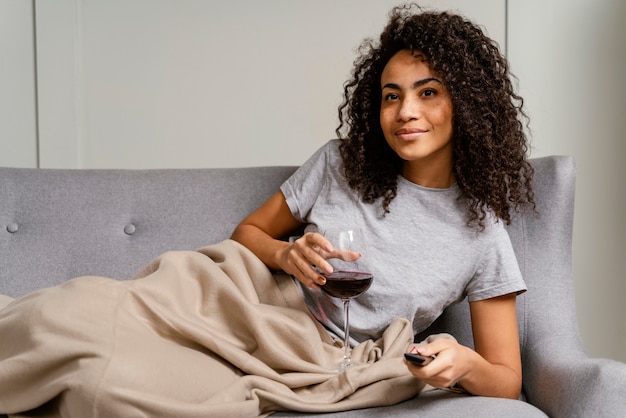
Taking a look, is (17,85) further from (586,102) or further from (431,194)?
(586,102)

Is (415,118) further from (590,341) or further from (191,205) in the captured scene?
(590,341)

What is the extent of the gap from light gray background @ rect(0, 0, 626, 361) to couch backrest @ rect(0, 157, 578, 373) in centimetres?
75

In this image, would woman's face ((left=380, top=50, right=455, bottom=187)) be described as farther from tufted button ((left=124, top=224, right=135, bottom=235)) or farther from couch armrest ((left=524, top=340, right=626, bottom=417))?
tufted button ((left=124, top=224, right=135, bottom=235))

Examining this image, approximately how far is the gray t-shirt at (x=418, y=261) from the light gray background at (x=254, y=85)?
98 cm

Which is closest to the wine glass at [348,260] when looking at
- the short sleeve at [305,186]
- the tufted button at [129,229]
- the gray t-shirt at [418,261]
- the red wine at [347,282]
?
the red wine at [347,282]

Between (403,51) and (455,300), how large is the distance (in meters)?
0.59

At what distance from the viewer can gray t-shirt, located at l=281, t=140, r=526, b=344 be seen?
173 centimetres

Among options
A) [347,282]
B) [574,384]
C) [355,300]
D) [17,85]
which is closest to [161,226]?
[355,300]

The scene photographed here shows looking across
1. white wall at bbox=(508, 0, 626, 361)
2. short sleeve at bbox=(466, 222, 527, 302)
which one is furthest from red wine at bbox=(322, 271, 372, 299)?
white wall at bbox=(508, 0, 626, 361)

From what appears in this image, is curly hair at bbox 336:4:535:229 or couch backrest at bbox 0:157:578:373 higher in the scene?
curly hair at bbox 336:4:535:229

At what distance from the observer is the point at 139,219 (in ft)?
6.64

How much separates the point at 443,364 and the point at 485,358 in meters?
0.34

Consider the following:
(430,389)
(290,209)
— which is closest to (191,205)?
(290,209)

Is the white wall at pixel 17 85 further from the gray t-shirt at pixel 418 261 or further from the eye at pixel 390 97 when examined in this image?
the eye at pixel 390 97
